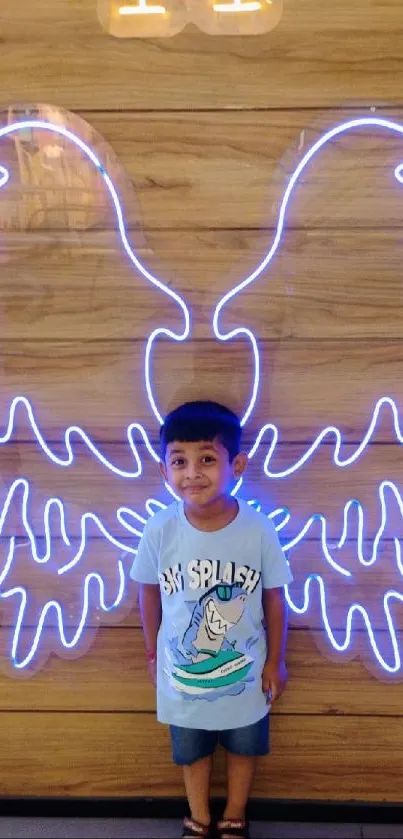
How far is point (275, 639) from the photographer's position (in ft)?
4.42

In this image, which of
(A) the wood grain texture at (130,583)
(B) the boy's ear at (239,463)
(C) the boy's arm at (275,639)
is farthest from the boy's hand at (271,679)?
(B) the boy's ear at (239,463)

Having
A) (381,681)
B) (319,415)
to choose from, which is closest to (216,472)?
(319,415)

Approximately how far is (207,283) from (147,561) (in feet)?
Answer: 1.59

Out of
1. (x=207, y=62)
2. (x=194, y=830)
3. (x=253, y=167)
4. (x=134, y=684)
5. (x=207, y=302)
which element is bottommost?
(x=194, y=830)

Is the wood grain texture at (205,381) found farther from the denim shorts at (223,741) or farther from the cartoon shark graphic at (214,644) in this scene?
the denim shorts at (223,741)

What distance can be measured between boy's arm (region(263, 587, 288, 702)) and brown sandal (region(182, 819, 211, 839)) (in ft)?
0.89

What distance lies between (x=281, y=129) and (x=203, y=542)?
0.70 m

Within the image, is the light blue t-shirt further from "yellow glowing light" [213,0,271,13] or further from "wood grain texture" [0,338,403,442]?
"yellow glowing light" [213,0,271,13]

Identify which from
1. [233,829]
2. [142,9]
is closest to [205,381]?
[142,9]

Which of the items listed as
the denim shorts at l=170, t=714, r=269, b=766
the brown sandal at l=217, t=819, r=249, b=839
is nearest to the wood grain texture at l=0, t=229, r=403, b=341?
the denim shorts at l=170, t=714, r=269, b=766

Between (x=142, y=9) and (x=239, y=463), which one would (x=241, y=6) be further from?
(x=239, y=463)

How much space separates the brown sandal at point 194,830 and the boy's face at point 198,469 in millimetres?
582

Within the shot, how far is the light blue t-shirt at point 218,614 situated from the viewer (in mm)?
1312

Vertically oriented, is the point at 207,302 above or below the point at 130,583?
above
